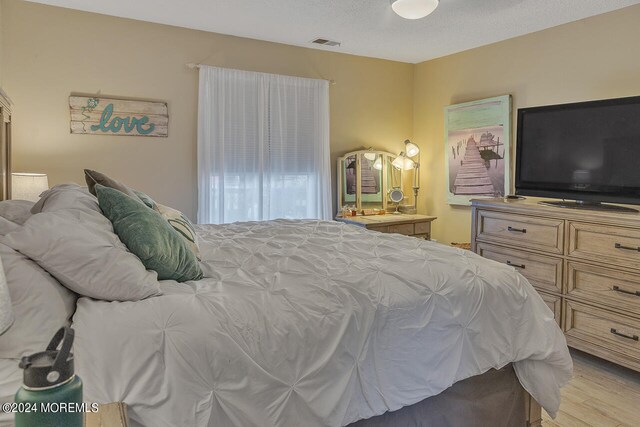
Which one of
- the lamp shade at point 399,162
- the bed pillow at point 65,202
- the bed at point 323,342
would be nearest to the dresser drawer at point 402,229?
the lamp shade at point 399,162

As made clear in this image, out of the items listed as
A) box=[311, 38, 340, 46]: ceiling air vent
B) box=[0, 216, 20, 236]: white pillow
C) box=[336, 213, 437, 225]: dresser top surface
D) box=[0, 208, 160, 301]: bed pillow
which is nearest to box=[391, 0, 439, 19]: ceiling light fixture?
box=[311, 38, 340, 46]: ceiling air vent

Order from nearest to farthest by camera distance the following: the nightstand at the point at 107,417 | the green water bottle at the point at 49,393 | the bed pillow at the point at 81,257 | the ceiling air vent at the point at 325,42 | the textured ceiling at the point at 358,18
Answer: the green water bottle at the point at 49,393 < the nightstand at the point at 107,417 < the bed pillow at the point at 81,257 < the textured ceiling at the point at 358,18 < the ceiling air vent at the point at 325,42

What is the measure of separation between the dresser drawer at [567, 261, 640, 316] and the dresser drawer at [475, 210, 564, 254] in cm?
19

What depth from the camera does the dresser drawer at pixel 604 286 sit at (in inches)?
103

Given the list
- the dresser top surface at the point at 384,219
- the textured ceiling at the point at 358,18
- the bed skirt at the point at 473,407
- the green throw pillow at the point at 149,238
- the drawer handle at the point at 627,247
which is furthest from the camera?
the dresser top surface at the point at 384,219

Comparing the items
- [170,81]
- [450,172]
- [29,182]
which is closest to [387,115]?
[450,172]

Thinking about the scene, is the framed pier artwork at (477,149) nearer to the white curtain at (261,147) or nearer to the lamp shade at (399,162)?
the lamp shade at (399,162)

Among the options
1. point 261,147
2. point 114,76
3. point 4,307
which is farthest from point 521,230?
point 114,76

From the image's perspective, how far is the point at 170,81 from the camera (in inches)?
147

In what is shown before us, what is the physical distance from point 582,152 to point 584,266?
0.82m

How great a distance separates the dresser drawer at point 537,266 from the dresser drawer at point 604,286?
0.27 ft

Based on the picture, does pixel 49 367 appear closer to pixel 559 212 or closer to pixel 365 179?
pixel 559 212

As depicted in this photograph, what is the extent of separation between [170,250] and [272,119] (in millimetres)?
2864

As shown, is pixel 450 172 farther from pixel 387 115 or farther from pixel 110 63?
pixel 110 63
